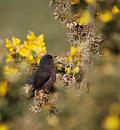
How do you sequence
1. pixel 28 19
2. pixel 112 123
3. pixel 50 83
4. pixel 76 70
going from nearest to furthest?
pixel 112 123, pixel 76 70, pixel 50 83, pixel 28 19

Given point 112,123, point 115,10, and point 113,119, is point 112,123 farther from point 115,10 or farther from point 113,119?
point 115,10

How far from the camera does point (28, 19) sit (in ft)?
77.9

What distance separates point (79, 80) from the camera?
7781 millimetres

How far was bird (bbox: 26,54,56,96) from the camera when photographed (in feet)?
26.4

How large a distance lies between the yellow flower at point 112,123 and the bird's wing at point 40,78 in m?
4.50

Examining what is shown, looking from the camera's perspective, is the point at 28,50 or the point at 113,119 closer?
the point at 113,119

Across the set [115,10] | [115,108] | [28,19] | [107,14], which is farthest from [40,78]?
[28,19]

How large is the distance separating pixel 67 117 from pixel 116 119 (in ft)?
1.23

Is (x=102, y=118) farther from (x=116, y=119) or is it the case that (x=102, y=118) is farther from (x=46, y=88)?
(x=46, y=88)

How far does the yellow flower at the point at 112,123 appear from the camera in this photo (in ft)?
11.4

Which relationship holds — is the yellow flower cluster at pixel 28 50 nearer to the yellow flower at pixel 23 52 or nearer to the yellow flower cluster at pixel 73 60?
the yellow flower at pixel 23 52

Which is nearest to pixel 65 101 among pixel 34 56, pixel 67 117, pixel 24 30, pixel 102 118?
pixel 67 117

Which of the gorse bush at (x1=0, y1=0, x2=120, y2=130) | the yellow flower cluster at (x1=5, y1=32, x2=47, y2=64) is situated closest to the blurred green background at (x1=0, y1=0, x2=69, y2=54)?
the yellow flower cluster at (x1=5, y1=32, x2=47, y2=64)

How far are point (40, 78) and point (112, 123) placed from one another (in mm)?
4813
